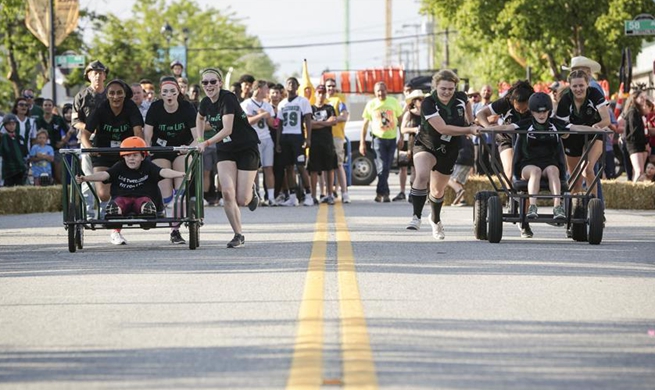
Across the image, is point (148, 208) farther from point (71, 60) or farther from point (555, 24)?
point (555, 24)

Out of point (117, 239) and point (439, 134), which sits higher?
point (439, 134)

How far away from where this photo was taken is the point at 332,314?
9.08 meters

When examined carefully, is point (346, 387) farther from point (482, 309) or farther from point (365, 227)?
point (365, 227)

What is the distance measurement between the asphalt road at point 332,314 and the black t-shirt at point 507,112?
1340 mm

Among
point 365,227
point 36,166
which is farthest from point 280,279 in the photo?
point 36,166

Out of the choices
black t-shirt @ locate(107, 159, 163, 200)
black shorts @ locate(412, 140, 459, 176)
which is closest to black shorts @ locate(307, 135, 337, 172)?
black shorts @ locate(412, 140, 459, 176)

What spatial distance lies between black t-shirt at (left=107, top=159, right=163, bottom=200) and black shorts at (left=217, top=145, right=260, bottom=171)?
0.65 meters

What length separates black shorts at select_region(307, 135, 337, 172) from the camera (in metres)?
23.2

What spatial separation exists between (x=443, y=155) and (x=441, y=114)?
1.68 feet

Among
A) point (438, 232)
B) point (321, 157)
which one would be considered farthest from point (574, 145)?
point (321, 157)

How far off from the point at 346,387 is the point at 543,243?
811cm

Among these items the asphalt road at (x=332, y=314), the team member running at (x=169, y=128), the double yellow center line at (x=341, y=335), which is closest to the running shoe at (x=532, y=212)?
the asphalt road at (x=332, y=314)

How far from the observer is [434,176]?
51.1 feet

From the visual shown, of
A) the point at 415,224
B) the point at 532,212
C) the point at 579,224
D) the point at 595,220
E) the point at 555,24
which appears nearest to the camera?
the point at 595,220
